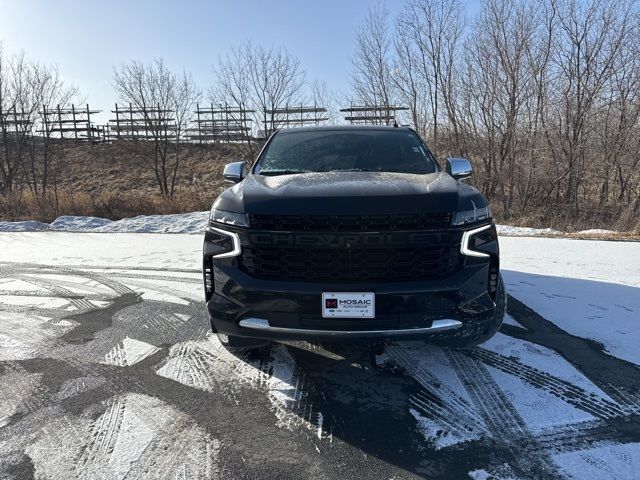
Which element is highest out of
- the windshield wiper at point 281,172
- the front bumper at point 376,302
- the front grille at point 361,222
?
the windshield wiper at point 281,172

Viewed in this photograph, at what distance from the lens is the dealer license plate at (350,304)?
2248mm

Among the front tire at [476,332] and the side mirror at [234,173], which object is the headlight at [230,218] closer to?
the side mirror at [234,173]

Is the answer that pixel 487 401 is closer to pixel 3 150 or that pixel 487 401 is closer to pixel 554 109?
pixel 554 109

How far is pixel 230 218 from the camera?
8.07 feet

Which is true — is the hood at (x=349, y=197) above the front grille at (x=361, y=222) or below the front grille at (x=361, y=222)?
above

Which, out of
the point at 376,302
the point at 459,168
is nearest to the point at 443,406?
the point at 376,302

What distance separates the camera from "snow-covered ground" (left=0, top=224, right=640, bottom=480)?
194 centimetres

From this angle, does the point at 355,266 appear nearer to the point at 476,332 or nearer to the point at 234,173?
the point at 476,332

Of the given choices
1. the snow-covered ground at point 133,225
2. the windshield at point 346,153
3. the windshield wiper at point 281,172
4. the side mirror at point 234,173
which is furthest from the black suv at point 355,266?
the snow-covered ground at point 133,225

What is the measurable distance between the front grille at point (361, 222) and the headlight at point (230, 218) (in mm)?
180

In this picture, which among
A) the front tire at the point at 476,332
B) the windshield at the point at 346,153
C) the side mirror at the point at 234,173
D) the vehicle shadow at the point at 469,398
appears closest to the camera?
the vehicle shadow at the point at 469,398

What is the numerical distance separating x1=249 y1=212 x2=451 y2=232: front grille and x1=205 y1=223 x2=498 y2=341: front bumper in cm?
31

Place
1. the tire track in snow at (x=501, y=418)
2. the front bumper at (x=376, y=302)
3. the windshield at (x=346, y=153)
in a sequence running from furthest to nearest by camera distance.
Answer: the windshield at (x=346, y=153)
the front bumper at (x=376, y=302)
the tire track in snow at (x=501, y=418)

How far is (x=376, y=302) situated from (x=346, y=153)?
69.2 inches
